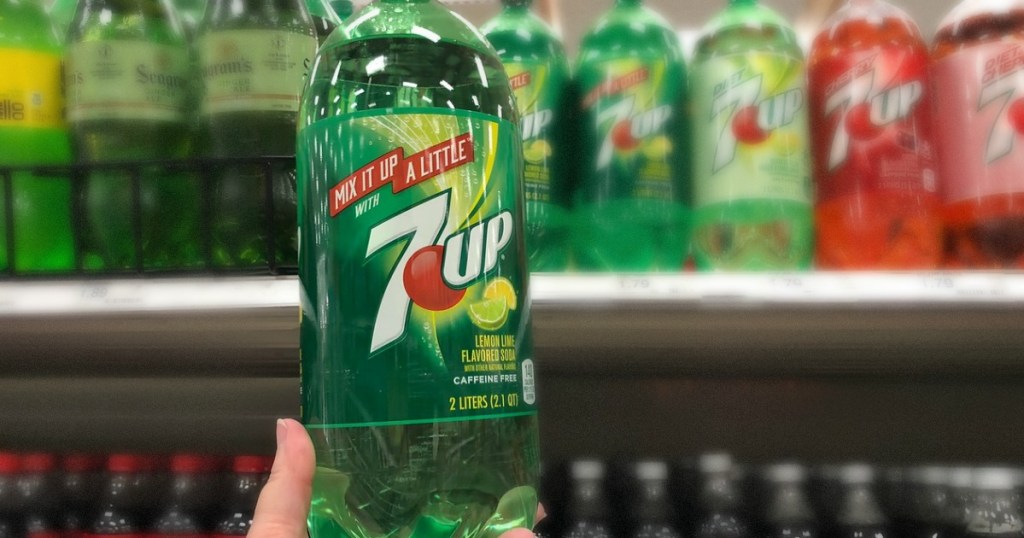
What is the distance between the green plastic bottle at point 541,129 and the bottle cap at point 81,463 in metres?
0.80

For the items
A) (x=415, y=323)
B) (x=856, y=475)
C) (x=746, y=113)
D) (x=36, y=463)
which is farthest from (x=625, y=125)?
(x=36, y=463)

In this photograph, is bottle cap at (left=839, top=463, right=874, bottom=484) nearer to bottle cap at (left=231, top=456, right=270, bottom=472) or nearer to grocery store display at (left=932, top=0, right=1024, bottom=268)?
grocery store display at (left=932, top=0, right=1024, bottom=268)

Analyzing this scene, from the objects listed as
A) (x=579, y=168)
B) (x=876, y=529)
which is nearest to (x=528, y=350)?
(x=579, y=168)

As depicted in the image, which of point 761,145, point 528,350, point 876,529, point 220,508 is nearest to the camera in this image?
point 528,350

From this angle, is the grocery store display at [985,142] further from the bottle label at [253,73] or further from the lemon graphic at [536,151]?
the bottle label at [253,73]

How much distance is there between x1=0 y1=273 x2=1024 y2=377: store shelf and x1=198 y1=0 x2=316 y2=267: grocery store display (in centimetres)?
8

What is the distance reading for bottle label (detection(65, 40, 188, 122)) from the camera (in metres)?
0.84

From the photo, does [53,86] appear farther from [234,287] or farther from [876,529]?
[876,529]

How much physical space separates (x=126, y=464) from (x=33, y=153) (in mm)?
491

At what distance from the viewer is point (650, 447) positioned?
1400mm

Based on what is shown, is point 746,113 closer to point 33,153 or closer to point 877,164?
point 877,164

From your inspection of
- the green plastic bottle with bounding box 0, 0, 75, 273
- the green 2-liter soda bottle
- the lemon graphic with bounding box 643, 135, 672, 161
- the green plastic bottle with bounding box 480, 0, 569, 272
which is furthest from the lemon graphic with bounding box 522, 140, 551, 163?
the green plastic bottle with bounding box 0, 0, 75, 273

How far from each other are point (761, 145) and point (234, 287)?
603mm

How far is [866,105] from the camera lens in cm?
83
